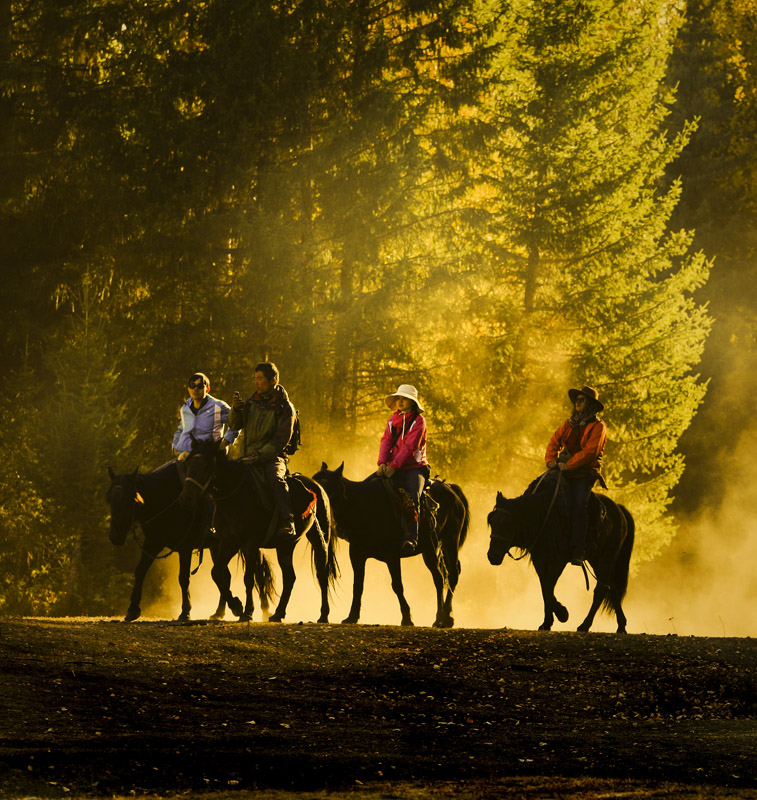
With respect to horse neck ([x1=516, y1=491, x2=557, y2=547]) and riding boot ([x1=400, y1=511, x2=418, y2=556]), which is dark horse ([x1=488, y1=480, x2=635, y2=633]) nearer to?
horse neck ([x1=516, y1=491, x2=557, y2=547])

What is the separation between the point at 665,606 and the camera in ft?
127

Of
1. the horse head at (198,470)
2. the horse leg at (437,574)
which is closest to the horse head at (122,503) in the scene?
the horse head at (198,470)

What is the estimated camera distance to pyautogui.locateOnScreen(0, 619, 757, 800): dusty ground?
829 cm

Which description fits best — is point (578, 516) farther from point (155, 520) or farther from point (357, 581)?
point (155, 520)

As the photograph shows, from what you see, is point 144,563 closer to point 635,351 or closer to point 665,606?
point 635,351

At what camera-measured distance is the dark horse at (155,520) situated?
15328mm

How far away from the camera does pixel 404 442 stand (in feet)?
54.4

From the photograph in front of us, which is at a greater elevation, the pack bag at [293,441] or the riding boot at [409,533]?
the pack bag at [293,441]

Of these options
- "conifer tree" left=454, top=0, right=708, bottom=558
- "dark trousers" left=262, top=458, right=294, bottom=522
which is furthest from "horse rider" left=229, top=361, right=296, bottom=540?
"conifer tree" left=454, top=0, right=708, bottom=558

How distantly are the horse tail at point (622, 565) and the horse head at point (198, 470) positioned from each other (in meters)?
5.87

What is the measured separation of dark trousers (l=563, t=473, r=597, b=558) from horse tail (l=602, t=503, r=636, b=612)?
1.44 metres

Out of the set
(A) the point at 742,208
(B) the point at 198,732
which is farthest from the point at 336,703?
(A) the point at 742,208

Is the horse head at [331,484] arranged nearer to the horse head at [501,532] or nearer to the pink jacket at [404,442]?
the pink jacket at [404,442]

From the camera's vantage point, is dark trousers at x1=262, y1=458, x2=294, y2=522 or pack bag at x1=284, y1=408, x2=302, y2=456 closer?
dark trousers at x1=262, y1=458, x2=294, y2=522
